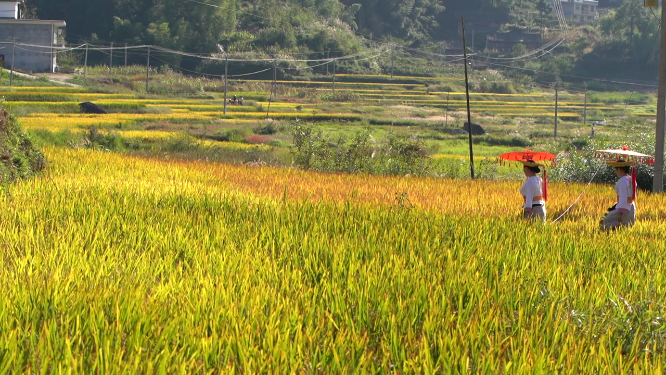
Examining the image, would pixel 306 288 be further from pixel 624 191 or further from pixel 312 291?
pixel 624 191

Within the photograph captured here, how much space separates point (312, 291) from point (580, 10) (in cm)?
9567

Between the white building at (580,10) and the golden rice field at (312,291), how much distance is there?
86120 millimetres

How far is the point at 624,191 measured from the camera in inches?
263

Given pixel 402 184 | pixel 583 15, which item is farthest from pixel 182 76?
pixel 583 15

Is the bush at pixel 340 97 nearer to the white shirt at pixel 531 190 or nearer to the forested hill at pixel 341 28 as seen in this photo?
the forested hill at pixel 341 28

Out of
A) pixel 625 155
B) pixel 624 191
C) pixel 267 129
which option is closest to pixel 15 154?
pixel 624 191

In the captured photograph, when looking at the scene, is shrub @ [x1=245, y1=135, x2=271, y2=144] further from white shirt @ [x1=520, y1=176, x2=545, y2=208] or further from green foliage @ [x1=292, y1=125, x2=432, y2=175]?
white shirt @ [x1=520, y1=176, x2=545, y2=208]

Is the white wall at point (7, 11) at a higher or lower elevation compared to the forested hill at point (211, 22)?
lower

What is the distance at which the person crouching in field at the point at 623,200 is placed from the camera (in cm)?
666

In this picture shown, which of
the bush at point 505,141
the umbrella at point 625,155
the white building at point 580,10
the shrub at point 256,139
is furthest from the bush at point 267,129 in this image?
the white building at point 580,10

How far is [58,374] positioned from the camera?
7.47 ft

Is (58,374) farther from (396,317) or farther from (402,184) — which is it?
(402,184)

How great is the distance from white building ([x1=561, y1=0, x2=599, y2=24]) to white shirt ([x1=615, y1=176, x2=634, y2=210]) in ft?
276

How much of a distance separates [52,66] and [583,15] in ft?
220
